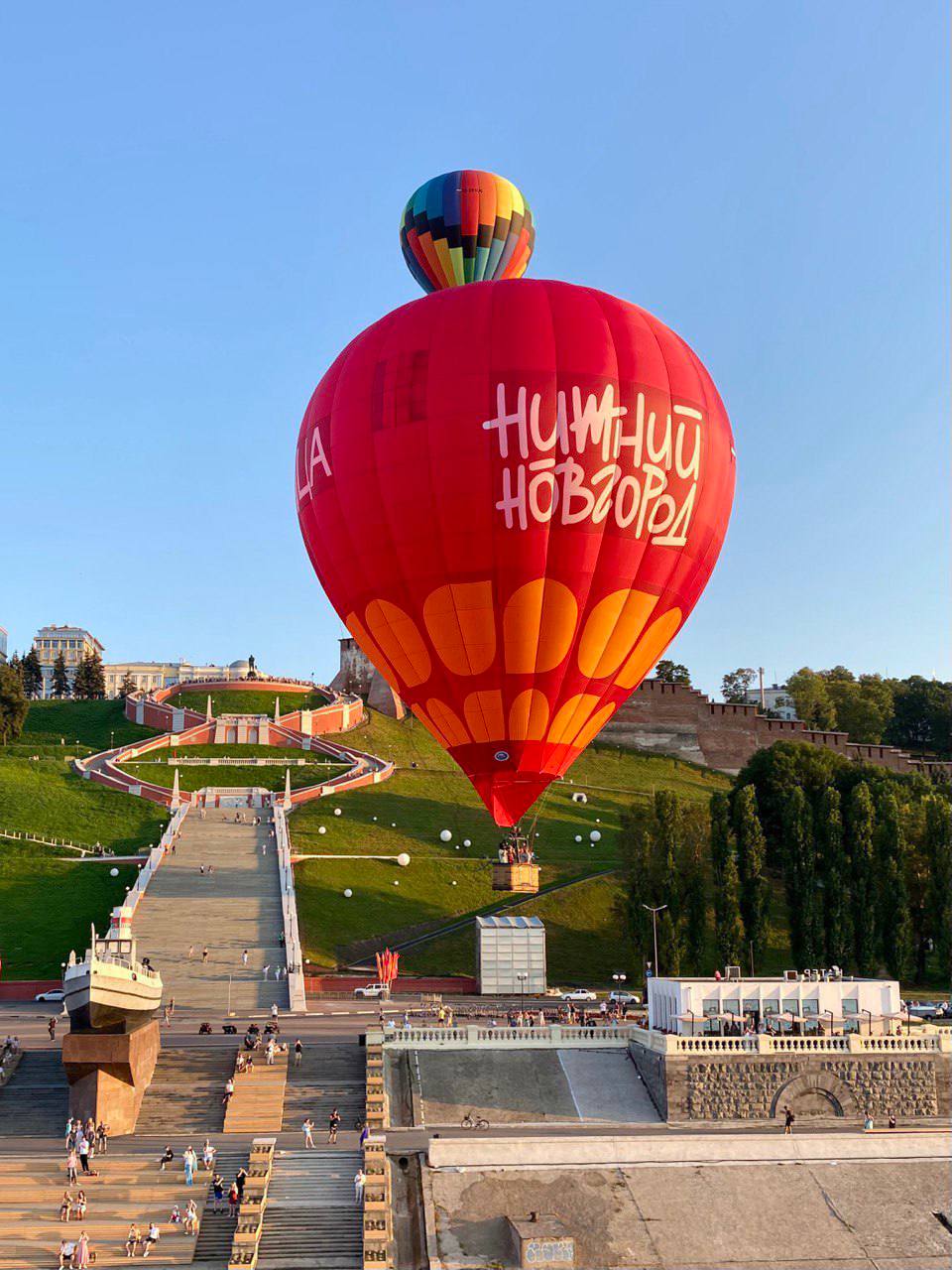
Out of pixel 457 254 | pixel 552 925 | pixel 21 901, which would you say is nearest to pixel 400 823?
pixel 552 925

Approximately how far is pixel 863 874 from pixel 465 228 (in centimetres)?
3246

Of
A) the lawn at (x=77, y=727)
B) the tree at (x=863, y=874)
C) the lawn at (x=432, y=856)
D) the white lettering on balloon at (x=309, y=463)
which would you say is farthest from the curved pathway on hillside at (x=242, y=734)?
the white lettering on balloon at (x=309, y=463)

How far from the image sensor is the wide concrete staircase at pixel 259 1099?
34312mm

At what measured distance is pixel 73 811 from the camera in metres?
77.4

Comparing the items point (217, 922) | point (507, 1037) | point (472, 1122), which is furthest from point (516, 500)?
point (217, 922)

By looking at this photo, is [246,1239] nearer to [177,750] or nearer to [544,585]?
[544,585]

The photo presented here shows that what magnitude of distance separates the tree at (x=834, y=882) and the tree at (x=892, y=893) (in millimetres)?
1376

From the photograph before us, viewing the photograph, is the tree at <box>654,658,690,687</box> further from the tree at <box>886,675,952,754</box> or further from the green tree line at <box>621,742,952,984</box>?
the green tree line at <box>621,742,952,984</box>

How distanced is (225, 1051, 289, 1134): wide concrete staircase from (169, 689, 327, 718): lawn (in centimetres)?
7497

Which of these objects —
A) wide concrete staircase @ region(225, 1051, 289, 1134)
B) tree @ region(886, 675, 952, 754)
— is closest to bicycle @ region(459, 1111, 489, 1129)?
wide concrete staircase @ region(225, 1051, 289, 1134)

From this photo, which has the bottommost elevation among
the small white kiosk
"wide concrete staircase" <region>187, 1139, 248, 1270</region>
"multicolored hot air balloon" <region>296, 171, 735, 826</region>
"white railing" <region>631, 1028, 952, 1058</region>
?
"wide concrete staircase" <region>187, 1139, 248, 1270</region>

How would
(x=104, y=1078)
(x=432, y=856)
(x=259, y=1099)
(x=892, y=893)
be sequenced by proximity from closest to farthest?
(x=104, y=1078) → (x=259, y=1099) → (x=892, y=893) → (x=432, y=856)

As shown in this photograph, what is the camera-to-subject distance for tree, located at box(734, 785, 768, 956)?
54.1 m

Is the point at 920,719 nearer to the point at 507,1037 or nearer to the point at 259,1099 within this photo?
the point at 507,1037
